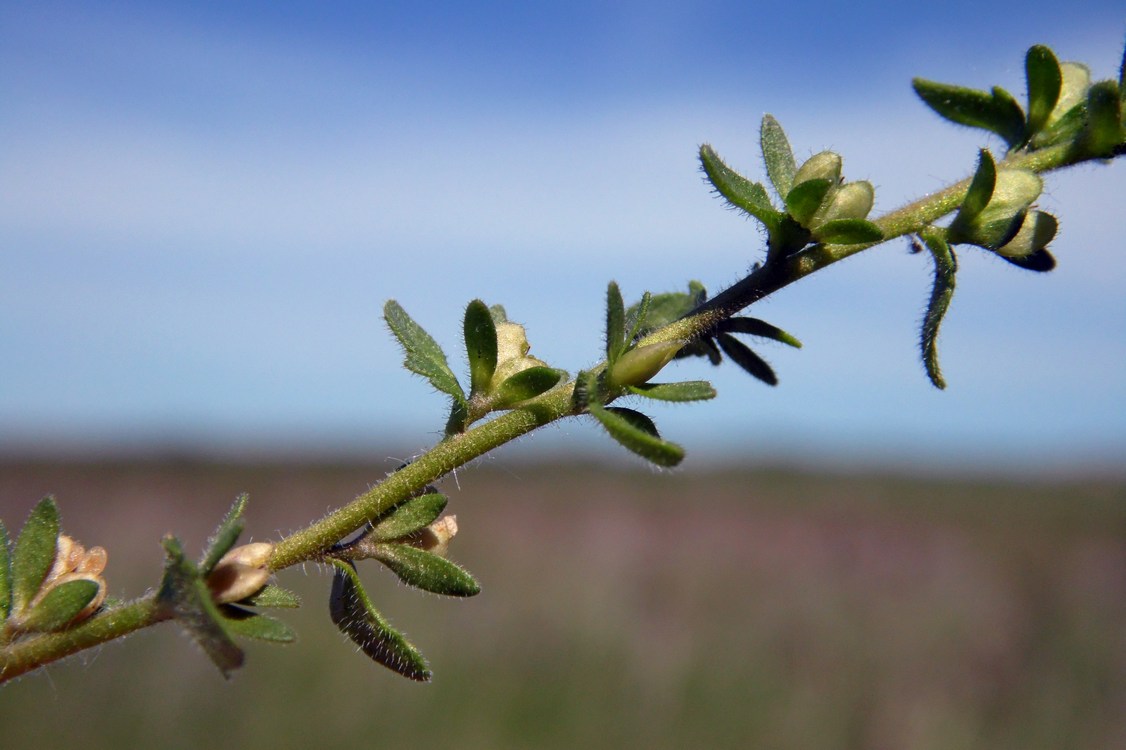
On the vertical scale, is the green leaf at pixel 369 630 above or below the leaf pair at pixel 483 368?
below

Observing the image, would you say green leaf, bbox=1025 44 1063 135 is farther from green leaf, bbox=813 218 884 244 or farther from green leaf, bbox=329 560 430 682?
green leaf, bbox=329 560 430 682

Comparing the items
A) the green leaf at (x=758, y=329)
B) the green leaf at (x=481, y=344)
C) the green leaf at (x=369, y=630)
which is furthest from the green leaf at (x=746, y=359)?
the green leaf at (x=369, y=630)

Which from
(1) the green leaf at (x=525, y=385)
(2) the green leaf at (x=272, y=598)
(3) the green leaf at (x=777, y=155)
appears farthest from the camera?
(3) the green leaf at (x=777, y=155)

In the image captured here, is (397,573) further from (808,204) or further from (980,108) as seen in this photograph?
(980,108)

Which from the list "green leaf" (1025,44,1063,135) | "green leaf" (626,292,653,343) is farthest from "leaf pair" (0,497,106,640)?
"green leaf" (1025,44,1063,135)

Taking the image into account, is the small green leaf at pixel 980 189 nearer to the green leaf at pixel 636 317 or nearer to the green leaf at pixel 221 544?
the green leaf at pixel 636 317

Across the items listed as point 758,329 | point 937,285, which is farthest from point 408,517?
point 937,285
